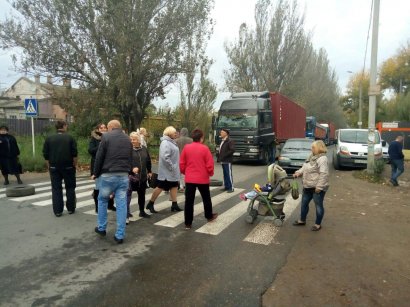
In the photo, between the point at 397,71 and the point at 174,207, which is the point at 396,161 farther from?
the point at 397,71

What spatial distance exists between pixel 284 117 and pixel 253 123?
464 centimetres

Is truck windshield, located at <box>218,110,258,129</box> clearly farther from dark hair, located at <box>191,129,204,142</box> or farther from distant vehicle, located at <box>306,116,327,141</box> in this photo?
distant vehicle, located at <box>306,116,327,141</box>

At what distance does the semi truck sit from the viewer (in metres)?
17.7

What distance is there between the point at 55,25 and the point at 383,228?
55.2 ft

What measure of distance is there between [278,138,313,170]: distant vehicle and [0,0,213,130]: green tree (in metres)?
7.67

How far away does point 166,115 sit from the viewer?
2361 centimetres

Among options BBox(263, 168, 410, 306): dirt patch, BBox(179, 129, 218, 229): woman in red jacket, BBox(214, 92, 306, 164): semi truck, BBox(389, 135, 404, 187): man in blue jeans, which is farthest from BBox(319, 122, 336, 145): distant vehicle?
BBox(179, 129, 218, 229): woman in red jacket

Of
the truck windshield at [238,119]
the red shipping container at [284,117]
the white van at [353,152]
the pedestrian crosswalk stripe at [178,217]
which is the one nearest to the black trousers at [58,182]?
the pedestrian crosswalk stripe at [178,217]

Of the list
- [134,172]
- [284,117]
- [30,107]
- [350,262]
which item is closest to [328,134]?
[284,117]

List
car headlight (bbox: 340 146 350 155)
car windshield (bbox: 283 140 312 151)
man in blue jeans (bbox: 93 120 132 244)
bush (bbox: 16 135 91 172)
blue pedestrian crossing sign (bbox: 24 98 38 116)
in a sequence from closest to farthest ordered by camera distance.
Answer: man in blue jeans (bbox: 93 120 132 244), blue pedestrian crossing sign (bbox: 24 98 38 116), bush (bbox: 16 135 91 172), car windshield (bbox: 283 140 312 151), car headlight (bbox: 340 146 350 155)

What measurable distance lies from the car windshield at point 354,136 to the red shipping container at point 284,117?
4.06m

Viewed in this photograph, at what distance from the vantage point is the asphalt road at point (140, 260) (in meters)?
3.74

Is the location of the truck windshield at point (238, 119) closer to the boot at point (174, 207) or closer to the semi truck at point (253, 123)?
the semi truck at point (253, 123)

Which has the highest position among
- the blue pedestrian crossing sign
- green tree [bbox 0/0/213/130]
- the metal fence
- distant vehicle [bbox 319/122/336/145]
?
green tree [bbox 0/0/213/130]
